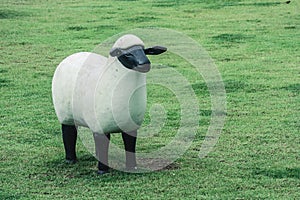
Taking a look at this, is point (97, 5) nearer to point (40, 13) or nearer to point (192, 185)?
point (40, 13)

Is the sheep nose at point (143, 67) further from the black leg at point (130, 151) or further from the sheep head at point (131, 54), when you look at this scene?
the black leg at point (130, 151)

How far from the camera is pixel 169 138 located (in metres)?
7.38

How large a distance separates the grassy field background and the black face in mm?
895

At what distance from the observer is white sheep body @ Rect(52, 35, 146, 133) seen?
20.0 ft

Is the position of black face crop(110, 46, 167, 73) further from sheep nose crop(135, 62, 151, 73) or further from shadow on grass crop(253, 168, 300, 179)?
shadow on grass crop(253, 168, 300, 179)

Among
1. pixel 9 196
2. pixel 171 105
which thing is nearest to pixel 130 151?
pixel 9 196

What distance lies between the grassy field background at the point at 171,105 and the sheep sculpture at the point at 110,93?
0.32 metres

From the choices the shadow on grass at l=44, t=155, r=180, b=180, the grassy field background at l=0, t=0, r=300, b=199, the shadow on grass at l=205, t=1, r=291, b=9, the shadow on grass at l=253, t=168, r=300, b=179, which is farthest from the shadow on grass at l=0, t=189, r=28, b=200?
the shadow on grass at l=205, t=1, r=291, b=9

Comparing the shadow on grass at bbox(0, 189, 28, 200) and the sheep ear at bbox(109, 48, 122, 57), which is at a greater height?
the sheep ear at bbox(109, 48, 122, 57)

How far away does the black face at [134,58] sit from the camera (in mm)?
5945

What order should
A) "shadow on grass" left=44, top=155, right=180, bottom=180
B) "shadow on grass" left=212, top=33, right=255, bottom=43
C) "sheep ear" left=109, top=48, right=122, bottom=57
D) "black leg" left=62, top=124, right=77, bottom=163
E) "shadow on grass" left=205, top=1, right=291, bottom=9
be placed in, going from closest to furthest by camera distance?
1. "sheep ear" left=109, top=48, right=122, bottom=57
2. "shadow on grass" left=44, top=155, right=180, bottom=180
3. "black leg" left=62, top=124, right=77, bottom=163
4. "shadow on grass" left=212, top=33, right=255, bottom=43
5. "shadow on grass" left=205, top=1, right=291, bottom=9

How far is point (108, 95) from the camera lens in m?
6.11

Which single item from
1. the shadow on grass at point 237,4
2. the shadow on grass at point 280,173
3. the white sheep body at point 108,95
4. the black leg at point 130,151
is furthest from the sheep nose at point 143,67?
the shadow on grass at point 237,4

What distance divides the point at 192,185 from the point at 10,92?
14.1 ft
